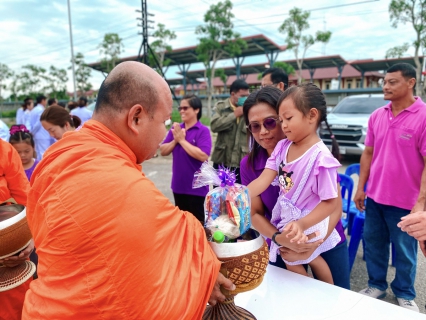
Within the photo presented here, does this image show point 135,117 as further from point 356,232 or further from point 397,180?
A: point 356,232

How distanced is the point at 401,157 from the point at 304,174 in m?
→ 1.54

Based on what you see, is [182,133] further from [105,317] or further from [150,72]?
[105,317]

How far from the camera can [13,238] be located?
5.27 feet

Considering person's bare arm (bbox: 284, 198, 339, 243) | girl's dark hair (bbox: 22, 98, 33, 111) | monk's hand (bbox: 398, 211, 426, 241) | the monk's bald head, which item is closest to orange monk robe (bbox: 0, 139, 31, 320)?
the monk's bald head

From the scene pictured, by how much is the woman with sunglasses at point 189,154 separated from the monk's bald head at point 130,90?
2268 millimetres

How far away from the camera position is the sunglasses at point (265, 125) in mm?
1741

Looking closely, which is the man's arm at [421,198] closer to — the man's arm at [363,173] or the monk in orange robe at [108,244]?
the man's arm at [363,173]

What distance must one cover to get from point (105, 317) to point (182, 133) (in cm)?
266

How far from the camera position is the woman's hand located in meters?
3.42

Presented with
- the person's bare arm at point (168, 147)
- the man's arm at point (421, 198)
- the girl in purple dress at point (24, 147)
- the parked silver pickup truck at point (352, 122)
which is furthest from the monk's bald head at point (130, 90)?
the parked silver pickup truck at point (352, 122)

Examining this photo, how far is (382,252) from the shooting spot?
2.81m

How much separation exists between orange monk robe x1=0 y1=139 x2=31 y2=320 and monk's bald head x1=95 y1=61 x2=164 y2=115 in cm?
140

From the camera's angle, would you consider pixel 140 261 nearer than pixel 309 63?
Answer: Yes

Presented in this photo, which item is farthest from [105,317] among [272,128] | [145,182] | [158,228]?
[272,128]
